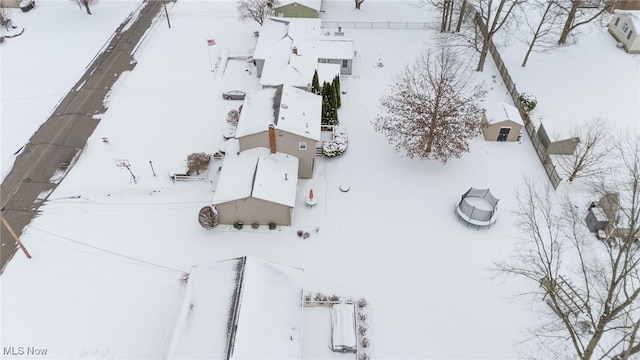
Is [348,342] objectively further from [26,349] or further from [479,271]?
[26,349]

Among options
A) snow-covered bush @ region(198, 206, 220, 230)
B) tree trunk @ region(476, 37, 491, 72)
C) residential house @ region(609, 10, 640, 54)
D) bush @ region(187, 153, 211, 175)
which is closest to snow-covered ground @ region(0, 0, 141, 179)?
bush @ region(187, 153, 211, 175)

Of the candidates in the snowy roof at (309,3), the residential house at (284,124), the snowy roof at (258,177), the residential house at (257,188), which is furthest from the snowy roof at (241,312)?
the snowy roof at (309,3)

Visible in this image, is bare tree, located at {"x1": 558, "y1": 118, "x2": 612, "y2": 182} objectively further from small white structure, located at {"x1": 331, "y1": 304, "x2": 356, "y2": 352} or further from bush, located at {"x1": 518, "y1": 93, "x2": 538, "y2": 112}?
small white structure, located at {"x1": 331, "y1": 304, "x2": 356, "y2": 352}

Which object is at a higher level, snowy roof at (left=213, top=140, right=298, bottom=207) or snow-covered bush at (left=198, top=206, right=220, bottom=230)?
snowy roof at (left=213, top=140, right=298, bottom=207)

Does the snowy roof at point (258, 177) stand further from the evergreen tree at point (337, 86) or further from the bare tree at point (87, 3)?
the bare tree at point (87, 3)

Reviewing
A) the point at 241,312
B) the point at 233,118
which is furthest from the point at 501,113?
the point at 241,312
